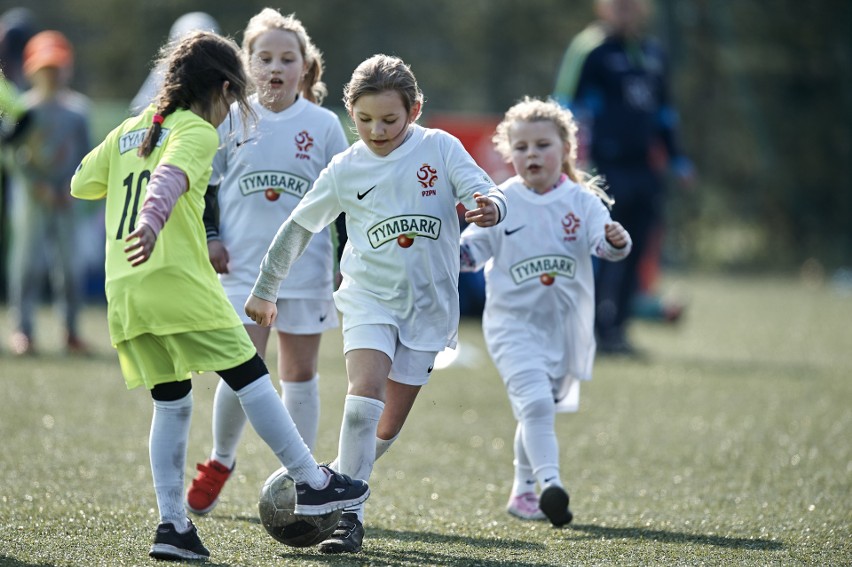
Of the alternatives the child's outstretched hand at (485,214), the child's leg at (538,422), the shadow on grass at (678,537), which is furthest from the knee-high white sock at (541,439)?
the child's outstretched hand at (485,214)

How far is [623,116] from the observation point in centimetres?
1038

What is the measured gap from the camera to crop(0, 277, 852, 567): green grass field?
14.3ft

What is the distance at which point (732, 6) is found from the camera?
924 inches

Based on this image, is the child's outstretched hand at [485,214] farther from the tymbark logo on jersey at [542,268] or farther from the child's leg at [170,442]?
the tymbark logo on jersey at [542,268]

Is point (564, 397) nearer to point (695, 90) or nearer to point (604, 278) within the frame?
point (604, 278)

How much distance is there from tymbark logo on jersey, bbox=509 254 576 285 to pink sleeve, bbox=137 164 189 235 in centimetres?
179

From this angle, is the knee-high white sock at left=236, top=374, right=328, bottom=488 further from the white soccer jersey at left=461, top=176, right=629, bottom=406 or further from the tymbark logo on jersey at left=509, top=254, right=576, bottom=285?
the tymbark logo on jersey at left=509, top=254, right=576, bottom=285

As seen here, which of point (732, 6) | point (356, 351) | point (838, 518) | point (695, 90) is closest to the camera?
point (356, 351)

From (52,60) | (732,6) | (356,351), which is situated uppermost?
(732,6)

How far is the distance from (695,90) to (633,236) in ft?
49.7

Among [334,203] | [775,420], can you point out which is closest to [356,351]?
[334,203]

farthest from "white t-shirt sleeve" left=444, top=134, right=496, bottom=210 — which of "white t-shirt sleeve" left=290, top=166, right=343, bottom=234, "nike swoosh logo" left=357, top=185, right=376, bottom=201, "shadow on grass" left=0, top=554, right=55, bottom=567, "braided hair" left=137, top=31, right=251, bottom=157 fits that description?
"shadow on grass" left=0, top=554, right=55, bottom=567

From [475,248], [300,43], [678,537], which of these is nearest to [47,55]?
[300,43]

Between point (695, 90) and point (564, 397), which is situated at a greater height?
point (695, 90)
